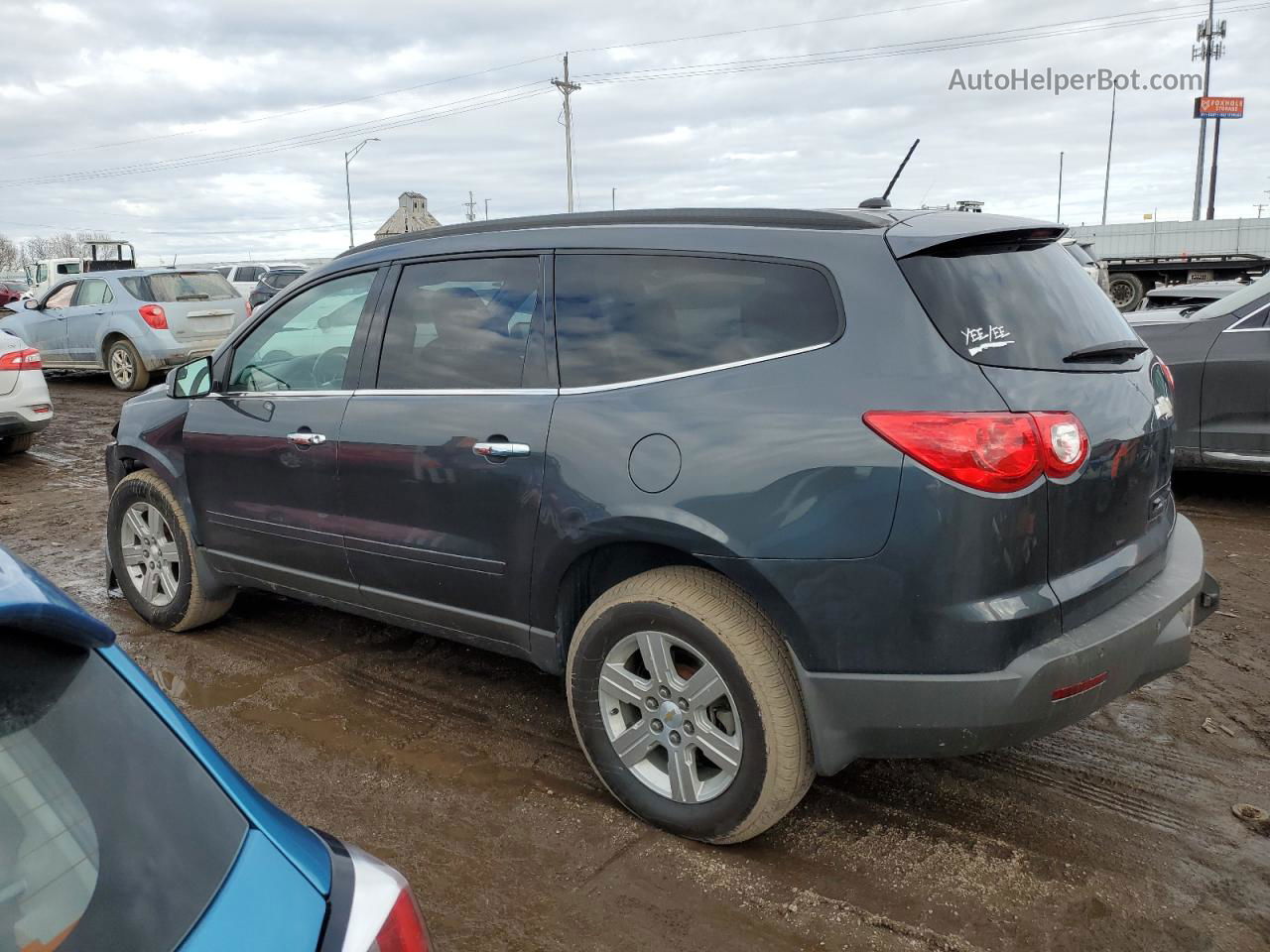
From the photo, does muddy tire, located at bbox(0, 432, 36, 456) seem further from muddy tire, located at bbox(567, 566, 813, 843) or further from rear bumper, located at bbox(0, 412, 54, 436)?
muddy tire, located at bbox(567, 566, 813, 843)

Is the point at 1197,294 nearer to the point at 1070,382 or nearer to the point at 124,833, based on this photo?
the point at 1070,382

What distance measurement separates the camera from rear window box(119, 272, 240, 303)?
1388 cm

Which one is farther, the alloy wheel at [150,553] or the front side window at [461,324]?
the alloy wheel at [150,553]

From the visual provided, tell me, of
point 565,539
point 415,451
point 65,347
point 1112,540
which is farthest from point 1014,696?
point 65,347

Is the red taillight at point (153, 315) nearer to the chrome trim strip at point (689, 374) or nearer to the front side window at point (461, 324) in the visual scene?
the front side window at point (461, 324)

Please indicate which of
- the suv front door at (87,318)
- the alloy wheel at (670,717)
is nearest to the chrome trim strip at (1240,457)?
the alloy wheel at (670,717)

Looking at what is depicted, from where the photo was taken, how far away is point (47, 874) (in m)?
1.07

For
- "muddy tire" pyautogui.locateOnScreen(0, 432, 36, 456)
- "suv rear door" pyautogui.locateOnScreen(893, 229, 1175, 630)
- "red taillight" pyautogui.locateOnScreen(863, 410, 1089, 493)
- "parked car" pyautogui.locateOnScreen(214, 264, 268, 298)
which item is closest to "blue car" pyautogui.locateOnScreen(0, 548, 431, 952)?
"red taillight" pyautogui.locateOnScreen(863, 410, 1089, 493)

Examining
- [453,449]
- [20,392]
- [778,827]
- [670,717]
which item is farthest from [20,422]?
[778,827]

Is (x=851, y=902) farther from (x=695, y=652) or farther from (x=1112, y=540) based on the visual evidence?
(x=1112, y=540)

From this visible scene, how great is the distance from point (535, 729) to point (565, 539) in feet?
3.33

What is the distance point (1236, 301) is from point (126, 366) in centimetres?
1324

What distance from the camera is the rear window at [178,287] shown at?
13.9m

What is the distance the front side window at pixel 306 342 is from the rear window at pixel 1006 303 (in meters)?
2.20
